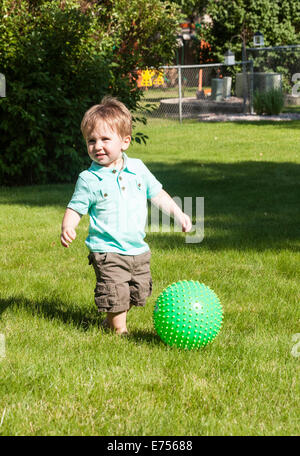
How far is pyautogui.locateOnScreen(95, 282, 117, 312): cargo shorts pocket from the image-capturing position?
13.1 ft

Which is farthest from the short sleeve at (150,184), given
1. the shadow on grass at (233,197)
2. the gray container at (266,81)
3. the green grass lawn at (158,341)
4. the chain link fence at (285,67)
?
the chain link fence at (285,67)

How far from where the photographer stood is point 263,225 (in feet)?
23.4

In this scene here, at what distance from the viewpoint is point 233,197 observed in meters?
A: 8.80

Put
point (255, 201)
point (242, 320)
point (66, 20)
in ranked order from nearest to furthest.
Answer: point (242, 320), point (255, 201), point (66, 20)

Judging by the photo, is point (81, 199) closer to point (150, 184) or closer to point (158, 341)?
point (150, 184)

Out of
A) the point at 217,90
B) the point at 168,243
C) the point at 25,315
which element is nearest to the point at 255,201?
the point at 168,243

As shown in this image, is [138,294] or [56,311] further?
[56,311]

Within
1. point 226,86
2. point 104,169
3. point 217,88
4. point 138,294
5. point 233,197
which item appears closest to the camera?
point 104,169

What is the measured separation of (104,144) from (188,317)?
1.22 m

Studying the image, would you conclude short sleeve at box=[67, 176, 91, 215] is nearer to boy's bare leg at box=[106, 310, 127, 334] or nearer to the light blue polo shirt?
the light blue polo shirt

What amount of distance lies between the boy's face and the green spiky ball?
0.95m

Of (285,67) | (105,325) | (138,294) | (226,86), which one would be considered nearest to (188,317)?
(138,294)

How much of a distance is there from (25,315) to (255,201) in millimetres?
4747

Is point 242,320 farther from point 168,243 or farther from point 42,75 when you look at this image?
point 42,75
